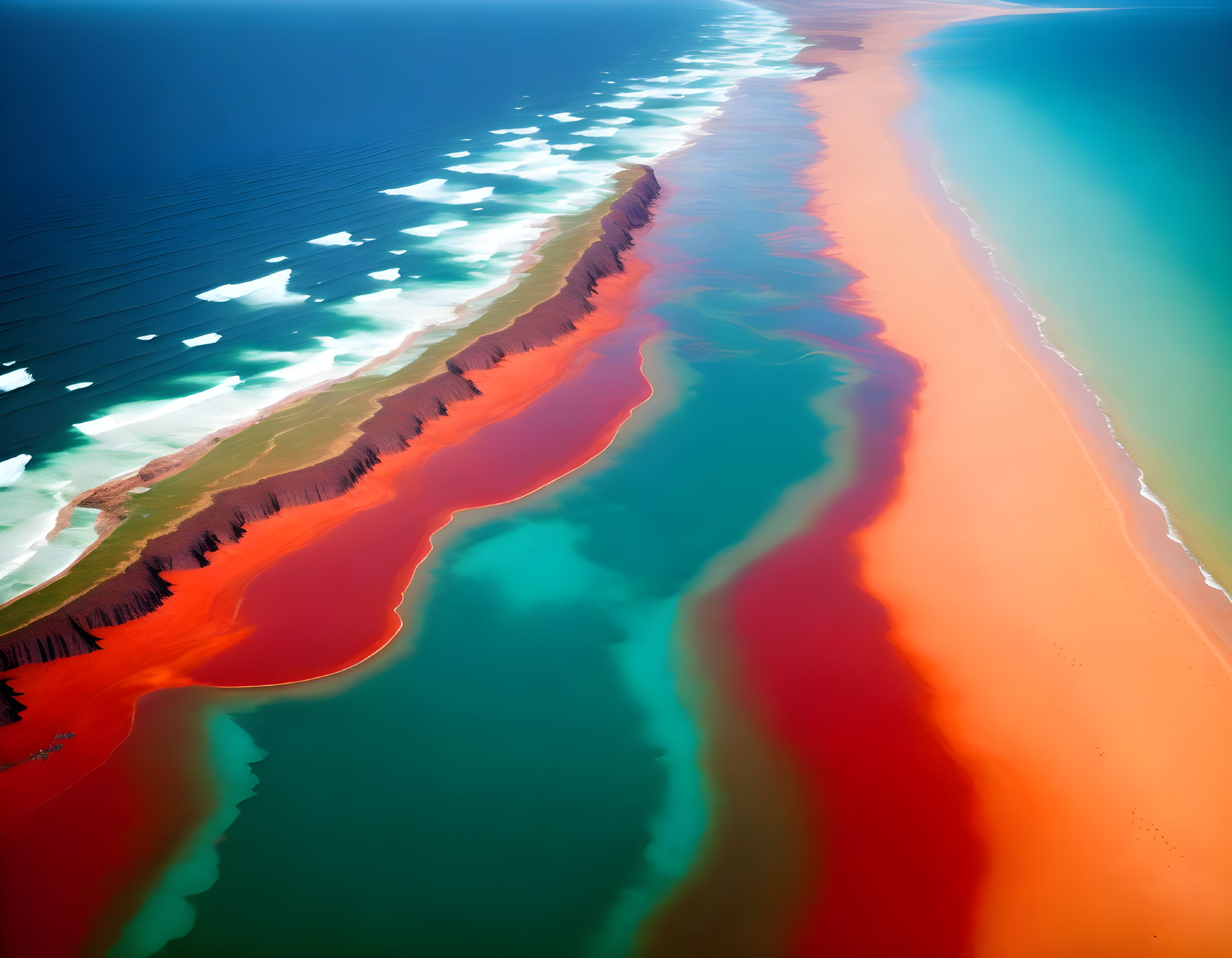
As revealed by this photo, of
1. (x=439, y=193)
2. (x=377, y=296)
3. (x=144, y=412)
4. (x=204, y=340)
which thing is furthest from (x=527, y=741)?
(x=439, y=193)

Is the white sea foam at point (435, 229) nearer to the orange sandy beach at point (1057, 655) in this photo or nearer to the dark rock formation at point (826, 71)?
the orange sandy beach at point (1057, 655)

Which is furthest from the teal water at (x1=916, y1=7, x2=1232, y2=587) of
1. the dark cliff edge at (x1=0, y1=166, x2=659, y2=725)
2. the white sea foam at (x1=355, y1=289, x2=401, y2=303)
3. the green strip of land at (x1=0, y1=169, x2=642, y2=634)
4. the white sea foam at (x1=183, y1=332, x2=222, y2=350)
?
the white sea foam at (x1=183, y1=332, x2=222, y2=350)

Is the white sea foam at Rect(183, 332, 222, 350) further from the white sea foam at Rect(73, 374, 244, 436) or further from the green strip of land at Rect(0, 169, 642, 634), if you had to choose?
the green strip of land at Rect(0, 169, 642, 634)

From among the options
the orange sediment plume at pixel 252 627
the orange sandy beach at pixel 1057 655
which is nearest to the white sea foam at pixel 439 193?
the orange sediment plume at pixel 252 627

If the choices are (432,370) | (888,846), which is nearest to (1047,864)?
(888,846)

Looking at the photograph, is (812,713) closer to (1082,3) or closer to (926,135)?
(926,135)

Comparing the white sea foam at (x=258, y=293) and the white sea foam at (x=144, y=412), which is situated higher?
the white sea foam at (x=258, y=293)
